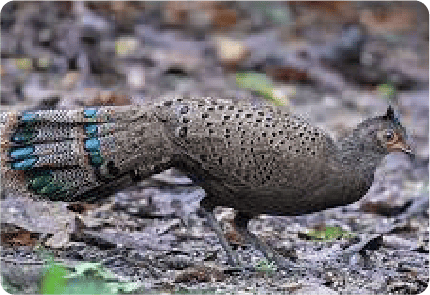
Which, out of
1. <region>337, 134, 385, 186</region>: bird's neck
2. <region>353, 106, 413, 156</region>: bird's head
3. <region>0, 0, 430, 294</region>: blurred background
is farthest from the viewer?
<region>0, 0, 430, 294</region>: blurred background

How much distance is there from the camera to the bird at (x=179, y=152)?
527 centimetres

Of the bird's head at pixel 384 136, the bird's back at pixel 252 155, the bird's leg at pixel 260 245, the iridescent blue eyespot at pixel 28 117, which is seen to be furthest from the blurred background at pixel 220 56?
the bird's head at pixel 384 136

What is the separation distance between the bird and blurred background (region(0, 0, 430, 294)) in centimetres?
44

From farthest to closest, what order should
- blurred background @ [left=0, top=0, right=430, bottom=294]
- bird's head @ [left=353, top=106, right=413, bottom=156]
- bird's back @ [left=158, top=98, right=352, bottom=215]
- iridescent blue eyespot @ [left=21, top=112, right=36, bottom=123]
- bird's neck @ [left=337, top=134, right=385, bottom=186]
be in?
blurred background @ [left=0, top=0, right=430, bottom=294], bird's head @ [left=353, top=106, right=413, bottom=156], bird's neck @ [left=337, top=134, right=385, bottom=186], iridescent blue eyespot @ [left=21, top=112, right=36, bottom=123], bird's back @ [left=158, top=98, right=352, bottom=215]

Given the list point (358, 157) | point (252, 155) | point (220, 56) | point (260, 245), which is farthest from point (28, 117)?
point (220, 56)

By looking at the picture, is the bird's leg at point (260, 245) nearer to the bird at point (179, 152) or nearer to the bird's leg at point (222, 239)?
the bird's leg at point (222, 239)

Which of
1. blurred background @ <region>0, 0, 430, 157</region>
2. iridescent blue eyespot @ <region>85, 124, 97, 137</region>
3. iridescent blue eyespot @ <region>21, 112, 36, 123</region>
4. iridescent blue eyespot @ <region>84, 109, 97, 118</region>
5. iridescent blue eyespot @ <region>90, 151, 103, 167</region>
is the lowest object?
iridescent blue eyespot @ <region>90, 151, 103, 167</region>

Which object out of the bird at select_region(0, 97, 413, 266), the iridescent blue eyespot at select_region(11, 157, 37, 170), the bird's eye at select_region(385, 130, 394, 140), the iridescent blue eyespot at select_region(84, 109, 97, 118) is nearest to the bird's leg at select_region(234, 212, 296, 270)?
the bird at select_region(0, 97, 413, 266)

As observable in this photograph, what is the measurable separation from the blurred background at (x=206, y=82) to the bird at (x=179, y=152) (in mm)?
442

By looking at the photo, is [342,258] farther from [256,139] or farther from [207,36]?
[207,36]

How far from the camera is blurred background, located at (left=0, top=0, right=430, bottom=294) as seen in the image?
229 inches

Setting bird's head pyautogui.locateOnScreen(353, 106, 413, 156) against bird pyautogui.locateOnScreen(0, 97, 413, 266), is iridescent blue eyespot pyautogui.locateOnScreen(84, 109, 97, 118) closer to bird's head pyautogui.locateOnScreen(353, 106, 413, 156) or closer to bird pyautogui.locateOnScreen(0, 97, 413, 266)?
bird pyautogui.locateOnScreen(0, 97, 413, 266)

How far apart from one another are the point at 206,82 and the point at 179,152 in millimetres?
4754

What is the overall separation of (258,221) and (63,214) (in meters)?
1.39
